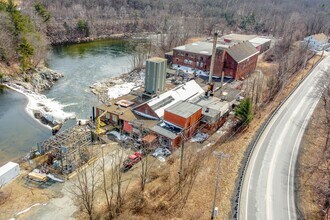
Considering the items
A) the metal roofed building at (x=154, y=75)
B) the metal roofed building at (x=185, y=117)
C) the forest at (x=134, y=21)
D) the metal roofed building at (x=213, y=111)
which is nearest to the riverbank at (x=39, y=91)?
the forest at (x=134, y=21)

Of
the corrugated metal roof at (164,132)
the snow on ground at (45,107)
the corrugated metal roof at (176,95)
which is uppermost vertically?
the corrugated metal roof at (176,95)

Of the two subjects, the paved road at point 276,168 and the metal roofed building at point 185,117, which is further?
the metal roofed building at point 185,117

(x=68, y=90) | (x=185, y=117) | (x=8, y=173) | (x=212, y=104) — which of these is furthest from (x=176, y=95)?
(x=8, y=173)

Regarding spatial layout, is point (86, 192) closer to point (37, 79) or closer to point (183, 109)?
point (183, 109)

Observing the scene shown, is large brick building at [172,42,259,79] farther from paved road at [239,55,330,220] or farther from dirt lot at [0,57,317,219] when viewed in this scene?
dirt lot at [0,57,317,219]

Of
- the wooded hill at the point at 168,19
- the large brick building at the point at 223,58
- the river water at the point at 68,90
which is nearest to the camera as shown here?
the river water at the point at 68,90

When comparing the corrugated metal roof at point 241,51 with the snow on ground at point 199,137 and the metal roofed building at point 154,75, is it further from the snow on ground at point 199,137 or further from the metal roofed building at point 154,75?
the snow on ground at point 199,137

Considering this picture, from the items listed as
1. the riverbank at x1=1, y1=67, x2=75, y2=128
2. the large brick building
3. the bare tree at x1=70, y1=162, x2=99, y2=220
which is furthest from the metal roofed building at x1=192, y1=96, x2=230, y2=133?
the riverbank at x1=1, y1=67, x2=75, y2=128

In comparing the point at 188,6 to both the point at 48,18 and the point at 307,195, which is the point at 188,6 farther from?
the point at 307,195
